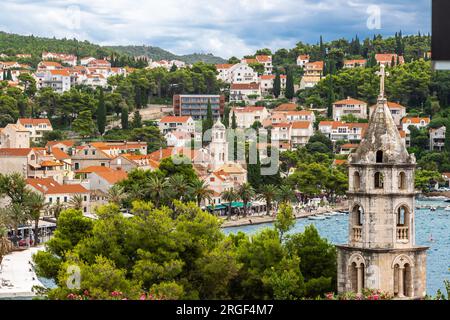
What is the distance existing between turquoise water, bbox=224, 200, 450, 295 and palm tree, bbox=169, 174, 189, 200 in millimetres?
1755

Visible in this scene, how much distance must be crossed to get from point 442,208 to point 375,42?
21.2 m

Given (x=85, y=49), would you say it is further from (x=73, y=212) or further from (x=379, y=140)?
(x=379, y=140)

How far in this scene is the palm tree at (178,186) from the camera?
31531 millimetres

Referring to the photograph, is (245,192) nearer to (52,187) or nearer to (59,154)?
(59,154)

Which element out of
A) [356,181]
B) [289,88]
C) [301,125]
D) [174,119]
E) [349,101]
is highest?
[289,88]

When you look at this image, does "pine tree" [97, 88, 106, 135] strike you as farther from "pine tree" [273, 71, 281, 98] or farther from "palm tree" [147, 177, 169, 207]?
"pine tree" [273, 71, 281, 98]

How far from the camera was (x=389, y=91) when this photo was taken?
53281 mm

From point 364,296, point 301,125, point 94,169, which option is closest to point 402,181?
point 364,296

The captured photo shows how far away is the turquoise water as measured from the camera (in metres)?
22.6

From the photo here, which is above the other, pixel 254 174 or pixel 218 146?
pixel 218 146

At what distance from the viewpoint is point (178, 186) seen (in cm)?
3183

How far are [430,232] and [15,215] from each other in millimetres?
12965

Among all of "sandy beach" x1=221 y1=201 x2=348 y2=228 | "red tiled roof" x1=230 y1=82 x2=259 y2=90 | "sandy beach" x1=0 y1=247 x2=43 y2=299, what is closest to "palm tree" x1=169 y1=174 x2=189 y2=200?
"sandy beach" x1=221 y1=201 x2=348 y2=228

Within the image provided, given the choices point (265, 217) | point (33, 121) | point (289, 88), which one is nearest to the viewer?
point (265, 217)
